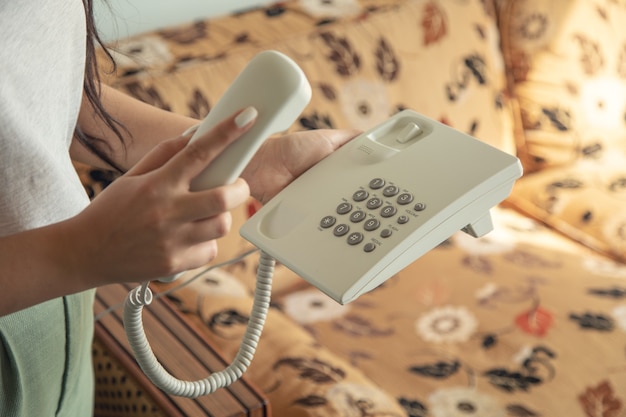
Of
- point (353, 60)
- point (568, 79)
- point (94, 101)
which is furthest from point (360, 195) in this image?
point (568, 79)

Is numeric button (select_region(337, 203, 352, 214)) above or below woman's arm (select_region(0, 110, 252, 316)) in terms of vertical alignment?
below

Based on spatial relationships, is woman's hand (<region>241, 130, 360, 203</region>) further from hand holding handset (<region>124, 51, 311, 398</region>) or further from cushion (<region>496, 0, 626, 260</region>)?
cushion (<region>496, 0, 626, 260</region>)

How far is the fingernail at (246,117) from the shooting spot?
0.57m

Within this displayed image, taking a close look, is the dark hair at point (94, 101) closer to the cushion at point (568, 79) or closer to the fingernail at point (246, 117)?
the fingernail at point (246, 117)

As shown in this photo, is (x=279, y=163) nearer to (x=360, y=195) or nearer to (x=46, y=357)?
(x=360, y=195)

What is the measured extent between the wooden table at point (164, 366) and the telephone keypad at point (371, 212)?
0.27m

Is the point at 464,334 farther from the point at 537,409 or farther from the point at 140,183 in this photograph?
the point at 140,183

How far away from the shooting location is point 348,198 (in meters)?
0.72

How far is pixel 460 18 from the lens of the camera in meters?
1.81

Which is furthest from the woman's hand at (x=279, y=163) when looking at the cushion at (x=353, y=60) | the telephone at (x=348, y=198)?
the cushion at (x=353, y=60)

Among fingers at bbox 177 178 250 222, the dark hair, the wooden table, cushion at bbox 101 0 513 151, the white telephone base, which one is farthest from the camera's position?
cushion at bbox 101 0 513 151

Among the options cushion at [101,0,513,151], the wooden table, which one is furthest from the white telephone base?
cushion at [101,0,513,151]

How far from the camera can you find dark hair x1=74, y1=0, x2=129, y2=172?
764 mm

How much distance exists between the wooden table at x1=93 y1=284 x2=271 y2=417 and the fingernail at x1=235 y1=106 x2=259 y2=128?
39 centimetres
